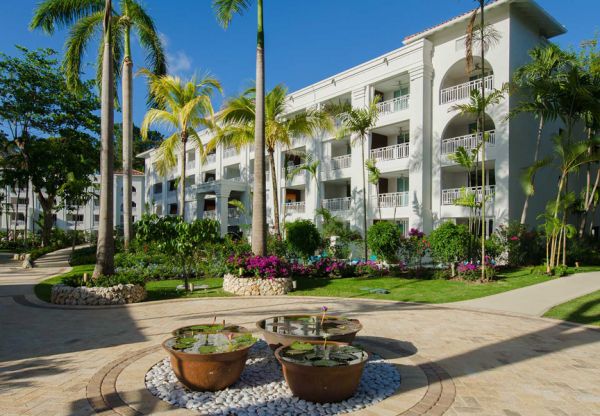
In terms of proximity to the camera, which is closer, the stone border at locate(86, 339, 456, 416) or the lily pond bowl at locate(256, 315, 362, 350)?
the stone border at locate(86, 339, 456, 416)

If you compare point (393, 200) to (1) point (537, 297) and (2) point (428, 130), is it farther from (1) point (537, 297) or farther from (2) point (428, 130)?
(1) point (537, 297)

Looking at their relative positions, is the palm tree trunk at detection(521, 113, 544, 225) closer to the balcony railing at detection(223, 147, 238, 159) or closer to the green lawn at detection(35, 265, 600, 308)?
the green lawn at detection(35, 265, 600, 308)

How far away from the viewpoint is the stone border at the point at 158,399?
14.7ft

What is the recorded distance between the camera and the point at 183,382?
495 centimetres

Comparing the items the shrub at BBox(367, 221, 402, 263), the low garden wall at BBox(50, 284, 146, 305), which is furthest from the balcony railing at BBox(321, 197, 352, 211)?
the low garden wall at BBox(50, 284, 146, 305)

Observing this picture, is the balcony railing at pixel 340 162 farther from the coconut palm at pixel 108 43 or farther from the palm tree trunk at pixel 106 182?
the palm tree trunk at pixel 106 182

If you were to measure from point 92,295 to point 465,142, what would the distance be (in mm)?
18014

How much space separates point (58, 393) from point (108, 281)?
7162 mm

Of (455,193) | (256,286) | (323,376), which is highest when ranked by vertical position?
(455,193)

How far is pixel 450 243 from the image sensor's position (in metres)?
15.5

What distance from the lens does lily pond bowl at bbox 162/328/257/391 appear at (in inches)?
189

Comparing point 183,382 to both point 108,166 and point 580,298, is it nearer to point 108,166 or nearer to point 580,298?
point 108,166

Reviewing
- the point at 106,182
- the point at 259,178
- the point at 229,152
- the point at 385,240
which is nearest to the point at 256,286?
the point at 259,178

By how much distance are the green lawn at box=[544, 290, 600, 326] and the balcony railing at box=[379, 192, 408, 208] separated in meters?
12.0
